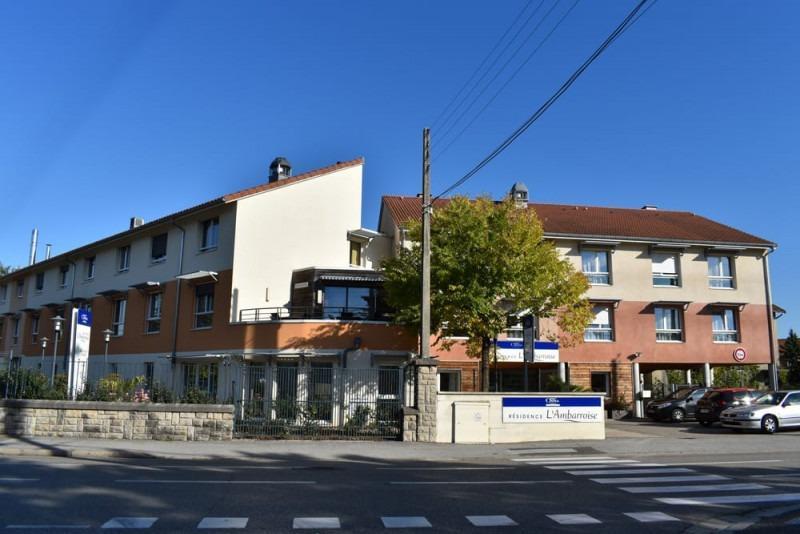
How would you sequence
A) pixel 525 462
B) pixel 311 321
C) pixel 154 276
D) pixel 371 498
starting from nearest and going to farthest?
pixel 371 498 → pixel 525 462 → pixel 311 321 → pixel 154 276

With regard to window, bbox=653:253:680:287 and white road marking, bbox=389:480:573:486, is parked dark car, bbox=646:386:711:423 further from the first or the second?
white road marking, bbox=389:480:573:486

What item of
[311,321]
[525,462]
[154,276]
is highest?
[154,276]

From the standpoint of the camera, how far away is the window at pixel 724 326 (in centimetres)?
3189

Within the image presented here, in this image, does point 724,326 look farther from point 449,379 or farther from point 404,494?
point 404,494

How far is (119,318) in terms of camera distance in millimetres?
31875

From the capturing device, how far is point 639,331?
101ft

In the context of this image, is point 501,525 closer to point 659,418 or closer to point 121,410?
point 121,410

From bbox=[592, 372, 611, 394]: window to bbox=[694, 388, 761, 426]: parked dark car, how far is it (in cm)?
528

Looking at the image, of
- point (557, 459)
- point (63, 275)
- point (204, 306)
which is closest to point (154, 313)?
point (204, 306)

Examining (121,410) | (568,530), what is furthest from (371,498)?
(121,410)

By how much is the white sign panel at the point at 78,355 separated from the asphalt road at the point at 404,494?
5391mm

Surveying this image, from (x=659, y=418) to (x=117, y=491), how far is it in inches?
934

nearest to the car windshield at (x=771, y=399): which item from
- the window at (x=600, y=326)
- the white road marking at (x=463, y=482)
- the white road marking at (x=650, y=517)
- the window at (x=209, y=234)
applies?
the window at (x=600, y=326)

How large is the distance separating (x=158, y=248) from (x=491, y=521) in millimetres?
25732
